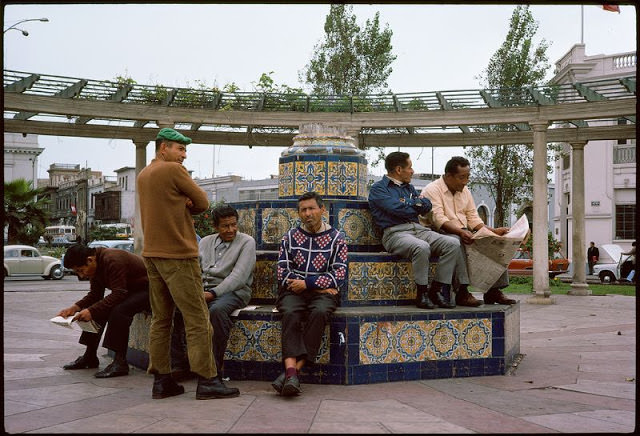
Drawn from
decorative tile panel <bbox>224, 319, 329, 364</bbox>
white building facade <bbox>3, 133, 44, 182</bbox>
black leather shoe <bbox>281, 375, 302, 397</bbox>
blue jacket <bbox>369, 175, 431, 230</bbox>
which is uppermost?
white building facade <bbox>3, 133, 44, 182</bbox>

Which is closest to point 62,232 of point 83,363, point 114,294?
point 83,363

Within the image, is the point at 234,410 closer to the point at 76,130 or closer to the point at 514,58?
the point at 76,130

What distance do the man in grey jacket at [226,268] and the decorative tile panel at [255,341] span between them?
0.15 m

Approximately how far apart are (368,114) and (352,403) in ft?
42.7

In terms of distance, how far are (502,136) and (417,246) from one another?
1342 cm

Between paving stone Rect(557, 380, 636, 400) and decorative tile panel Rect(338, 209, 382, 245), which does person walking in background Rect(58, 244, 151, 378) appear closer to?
decorative tile panel Rect(338, 209, 382, 245)

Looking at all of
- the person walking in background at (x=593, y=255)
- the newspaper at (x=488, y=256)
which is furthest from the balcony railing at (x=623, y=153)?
the newspaper at (x=488, y=256)

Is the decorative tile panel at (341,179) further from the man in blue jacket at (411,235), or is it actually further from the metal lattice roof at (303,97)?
→ the metal lattice roof at (303,97)

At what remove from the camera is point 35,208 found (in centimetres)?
3111

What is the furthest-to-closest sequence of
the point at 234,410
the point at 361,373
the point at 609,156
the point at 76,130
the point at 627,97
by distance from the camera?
the point at 609,156, the point at 76,130, the point at 627,97, the point at 361,373, the point at 234,410

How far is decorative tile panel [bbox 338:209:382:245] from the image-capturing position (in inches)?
268

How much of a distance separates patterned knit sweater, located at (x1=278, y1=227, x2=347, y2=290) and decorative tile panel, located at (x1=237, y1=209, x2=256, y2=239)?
1.31 m

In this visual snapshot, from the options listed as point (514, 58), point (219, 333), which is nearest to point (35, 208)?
point (514, 58)

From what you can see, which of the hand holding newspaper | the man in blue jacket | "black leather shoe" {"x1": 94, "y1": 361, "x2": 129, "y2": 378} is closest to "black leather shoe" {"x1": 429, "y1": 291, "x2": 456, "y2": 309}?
the man in blue jacket
